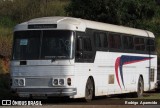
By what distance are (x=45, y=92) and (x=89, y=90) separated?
7.12 feet

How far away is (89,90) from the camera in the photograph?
2217 cm

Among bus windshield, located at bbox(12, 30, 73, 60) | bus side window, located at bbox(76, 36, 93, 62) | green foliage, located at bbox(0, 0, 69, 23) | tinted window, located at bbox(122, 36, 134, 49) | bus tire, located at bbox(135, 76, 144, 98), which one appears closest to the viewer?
bus windshield, located at bbox(12, 30, 73, 60)

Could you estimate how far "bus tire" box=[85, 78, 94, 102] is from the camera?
21986mm

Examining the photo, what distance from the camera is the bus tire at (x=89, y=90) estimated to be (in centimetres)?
2199

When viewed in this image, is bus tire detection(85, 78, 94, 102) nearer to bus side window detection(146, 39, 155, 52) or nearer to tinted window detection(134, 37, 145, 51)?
tinted window detection(134, 37, 145, 51)

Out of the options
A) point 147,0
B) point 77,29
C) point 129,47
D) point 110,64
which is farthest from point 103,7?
point 77,29

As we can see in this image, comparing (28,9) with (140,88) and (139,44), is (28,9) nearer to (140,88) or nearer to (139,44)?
(139,44)

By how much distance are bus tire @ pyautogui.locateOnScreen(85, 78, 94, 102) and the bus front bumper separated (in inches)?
49.5

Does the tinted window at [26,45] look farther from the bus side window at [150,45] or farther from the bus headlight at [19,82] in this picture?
the bus side window at [150,45]

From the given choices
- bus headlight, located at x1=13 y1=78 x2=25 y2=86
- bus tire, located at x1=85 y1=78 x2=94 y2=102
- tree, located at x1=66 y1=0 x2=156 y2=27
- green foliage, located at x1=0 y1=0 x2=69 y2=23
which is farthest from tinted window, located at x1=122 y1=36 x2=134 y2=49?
green foliage, located at x1=0 y1=0 x2=69 y2=23

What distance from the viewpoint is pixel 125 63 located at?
86.6ft

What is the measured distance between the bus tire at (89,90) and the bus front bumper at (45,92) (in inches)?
49.5

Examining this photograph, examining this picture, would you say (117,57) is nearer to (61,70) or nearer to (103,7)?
(61,70)

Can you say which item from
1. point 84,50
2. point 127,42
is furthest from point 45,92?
point 127,42
